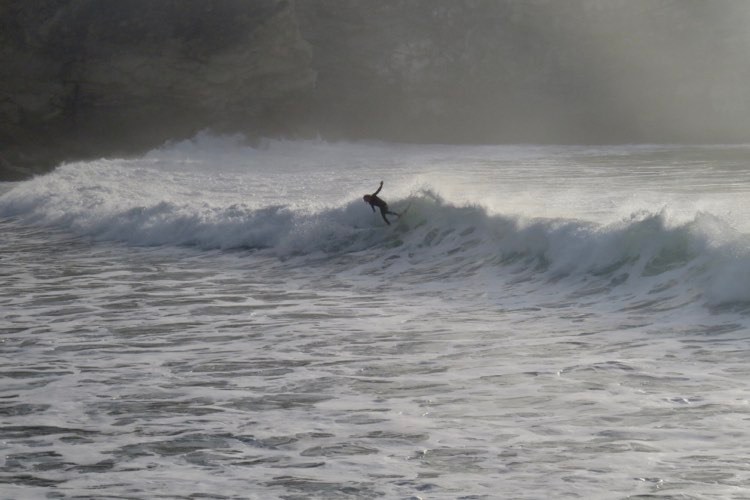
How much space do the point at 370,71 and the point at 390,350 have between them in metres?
35.8

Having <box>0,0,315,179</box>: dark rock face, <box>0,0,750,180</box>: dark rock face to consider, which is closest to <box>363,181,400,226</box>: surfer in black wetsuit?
<box>0,0,315,179</box>: dark rock face

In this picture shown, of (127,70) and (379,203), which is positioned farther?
Answer: (127,70)

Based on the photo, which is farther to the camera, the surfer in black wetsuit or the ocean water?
the surfer in black wetsuit

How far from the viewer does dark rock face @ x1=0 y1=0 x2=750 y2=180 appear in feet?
130

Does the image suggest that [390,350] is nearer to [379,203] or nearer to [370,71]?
[379,203]

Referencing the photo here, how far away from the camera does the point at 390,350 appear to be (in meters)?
9.68

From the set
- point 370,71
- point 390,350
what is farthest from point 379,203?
point 370,71

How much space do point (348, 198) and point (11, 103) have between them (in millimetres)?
A: 22473

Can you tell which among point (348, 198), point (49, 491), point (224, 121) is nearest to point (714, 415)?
point (49, 491)

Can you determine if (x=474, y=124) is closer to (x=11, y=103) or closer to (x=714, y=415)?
(x=11, y=103)

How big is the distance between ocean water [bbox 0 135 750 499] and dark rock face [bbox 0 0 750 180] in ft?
63.8

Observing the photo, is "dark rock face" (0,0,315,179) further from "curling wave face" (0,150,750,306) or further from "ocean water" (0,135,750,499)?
"ocean water" (0,135,750,499)

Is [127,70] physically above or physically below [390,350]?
above

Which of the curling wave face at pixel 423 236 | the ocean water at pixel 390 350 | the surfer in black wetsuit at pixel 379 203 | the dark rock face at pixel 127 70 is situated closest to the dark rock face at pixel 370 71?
the dark rock face at pixel 127 70
